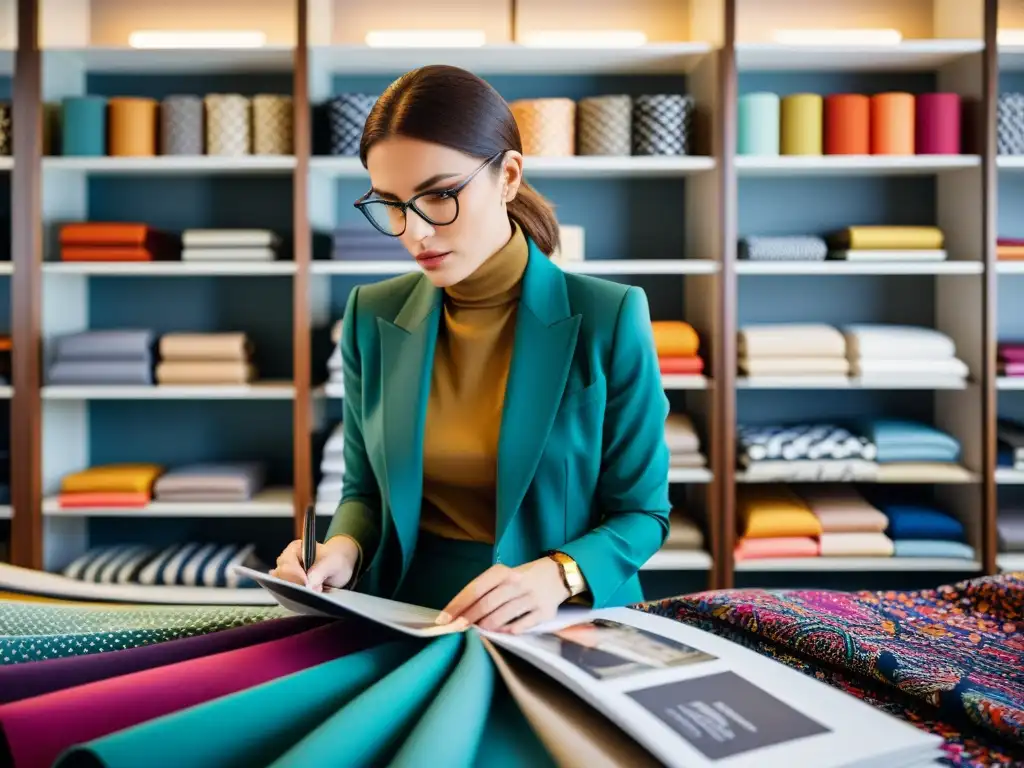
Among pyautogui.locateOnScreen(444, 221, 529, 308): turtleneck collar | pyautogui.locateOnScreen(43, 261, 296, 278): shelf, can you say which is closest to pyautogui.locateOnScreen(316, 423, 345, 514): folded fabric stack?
pyautogui.locateOnScreen(43, 261, 296, 278): shelf

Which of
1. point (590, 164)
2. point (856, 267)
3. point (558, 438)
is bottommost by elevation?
point (558, 438)

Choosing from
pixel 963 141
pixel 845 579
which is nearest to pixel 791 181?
pixel 963 141

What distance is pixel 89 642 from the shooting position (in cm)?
79

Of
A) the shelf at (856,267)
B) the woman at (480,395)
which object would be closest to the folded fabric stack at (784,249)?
the shelf at (856,267)

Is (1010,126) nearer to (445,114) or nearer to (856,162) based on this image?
(856,162)

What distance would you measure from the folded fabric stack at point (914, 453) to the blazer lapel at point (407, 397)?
2031mm

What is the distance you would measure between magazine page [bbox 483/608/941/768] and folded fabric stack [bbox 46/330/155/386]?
2.51 m

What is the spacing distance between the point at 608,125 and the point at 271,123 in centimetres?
108

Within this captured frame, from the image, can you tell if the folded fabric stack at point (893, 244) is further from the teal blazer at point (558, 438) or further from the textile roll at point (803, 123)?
the teal blazer at point (558, 438)

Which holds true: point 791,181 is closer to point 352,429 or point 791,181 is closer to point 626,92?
point 626,92

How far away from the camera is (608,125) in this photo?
2.96 m

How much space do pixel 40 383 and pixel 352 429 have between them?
2.00 m

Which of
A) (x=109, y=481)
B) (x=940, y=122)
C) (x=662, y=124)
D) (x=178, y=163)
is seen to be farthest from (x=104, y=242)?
(x=940, y=122)

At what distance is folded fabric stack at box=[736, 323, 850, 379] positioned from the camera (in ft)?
9.83
